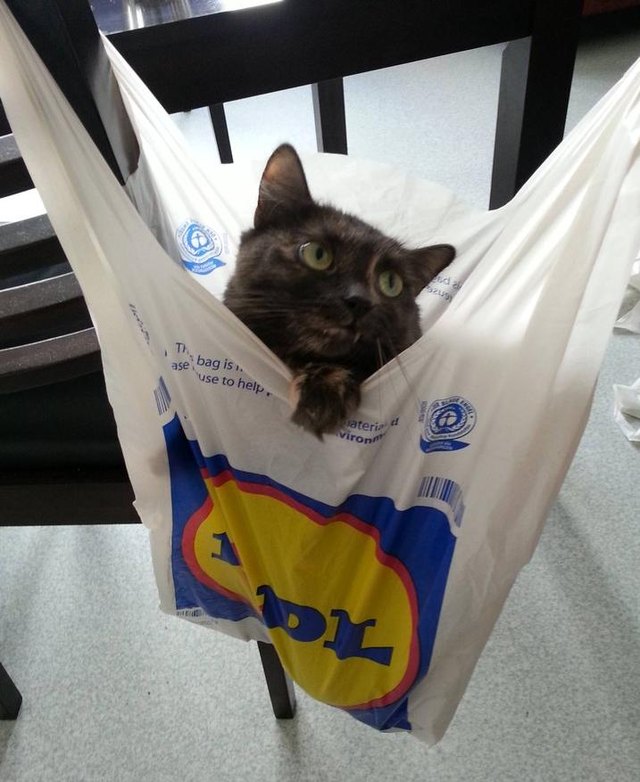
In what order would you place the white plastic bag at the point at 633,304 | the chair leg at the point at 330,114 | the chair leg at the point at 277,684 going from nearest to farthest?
1. the chair leg at the point at 277,684
2. the chair leg at the point at 330,114
3. the white plastic bag at the point at 633,304

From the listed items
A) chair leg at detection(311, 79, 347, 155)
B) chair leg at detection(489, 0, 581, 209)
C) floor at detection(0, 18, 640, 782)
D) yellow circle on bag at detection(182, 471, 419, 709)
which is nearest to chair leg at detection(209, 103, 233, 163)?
chair leg at detection(311, 79, 347, 155)

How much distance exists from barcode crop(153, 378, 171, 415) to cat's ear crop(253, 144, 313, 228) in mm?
240

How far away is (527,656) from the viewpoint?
101 cm

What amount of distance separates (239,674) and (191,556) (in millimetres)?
415

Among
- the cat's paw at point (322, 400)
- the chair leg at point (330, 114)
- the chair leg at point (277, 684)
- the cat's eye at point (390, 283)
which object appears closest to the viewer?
the cat's paw at point (322, 400)

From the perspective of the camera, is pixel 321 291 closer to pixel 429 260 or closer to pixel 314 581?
pixel 429 260

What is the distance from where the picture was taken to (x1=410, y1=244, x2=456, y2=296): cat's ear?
75 centimetres

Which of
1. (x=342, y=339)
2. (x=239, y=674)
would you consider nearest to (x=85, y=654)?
(x=239, y=674)

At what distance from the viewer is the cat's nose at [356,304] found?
2.10ft

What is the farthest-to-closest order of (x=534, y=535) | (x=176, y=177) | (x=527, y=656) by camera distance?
(x=527, y=656) < (x=176, y=177) < (x=534, y=535)

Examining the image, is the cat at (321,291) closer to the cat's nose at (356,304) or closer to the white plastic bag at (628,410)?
the cat's nose at (356,304)

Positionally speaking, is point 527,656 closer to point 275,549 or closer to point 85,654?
point 275,549

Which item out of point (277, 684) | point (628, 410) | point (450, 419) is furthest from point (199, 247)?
point (628, 410)

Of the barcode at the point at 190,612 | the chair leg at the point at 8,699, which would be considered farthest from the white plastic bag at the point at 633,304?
the chair leg at the point at 8,699
